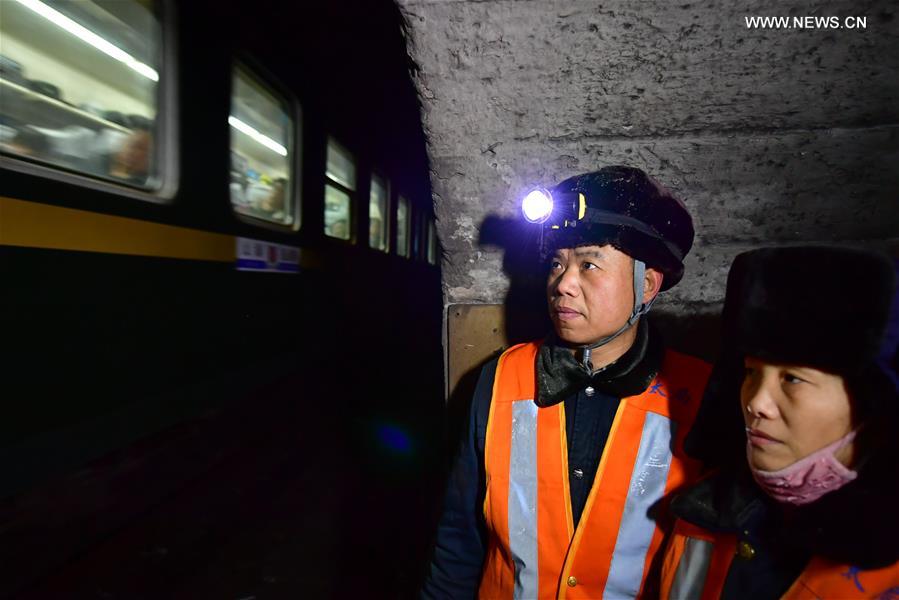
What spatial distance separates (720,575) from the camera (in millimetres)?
1011

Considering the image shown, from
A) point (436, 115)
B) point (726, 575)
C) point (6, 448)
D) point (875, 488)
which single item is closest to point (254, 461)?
point (6, 448)

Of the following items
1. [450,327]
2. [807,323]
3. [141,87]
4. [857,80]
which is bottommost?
[450,327]

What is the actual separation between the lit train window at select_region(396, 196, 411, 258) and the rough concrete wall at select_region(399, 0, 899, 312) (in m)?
5.67

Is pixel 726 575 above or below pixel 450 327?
below

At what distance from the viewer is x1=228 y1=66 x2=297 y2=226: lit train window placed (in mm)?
3523

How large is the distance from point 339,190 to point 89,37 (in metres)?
2.90

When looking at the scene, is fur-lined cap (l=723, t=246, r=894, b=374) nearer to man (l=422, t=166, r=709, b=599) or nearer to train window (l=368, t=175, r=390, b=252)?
man (l=422, t=166, r=709, b=599)

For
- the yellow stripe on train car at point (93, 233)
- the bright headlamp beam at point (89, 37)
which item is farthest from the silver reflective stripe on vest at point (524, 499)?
the bright headlamp beam at point (89, 37)

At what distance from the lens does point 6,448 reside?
6.93 feet

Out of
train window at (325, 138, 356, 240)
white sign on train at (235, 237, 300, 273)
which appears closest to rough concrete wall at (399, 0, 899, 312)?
white sign on train at (235, 237, 300, 273)

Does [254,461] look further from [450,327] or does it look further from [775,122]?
[775,122]

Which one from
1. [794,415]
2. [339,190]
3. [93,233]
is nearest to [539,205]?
[794,415]

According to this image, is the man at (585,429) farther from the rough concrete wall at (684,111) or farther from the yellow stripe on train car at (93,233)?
the yellow stripe on train car at (93,233)

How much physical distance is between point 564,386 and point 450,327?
2.62 ft
